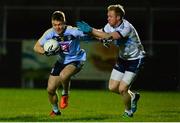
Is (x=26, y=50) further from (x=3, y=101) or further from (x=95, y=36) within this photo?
(x=95, y=36)

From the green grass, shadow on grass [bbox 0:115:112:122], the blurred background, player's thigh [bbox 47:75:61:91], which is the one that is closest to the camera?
shadow on grass [bbox 0:115:112:122]

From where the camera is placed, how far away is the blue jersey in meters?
14.4

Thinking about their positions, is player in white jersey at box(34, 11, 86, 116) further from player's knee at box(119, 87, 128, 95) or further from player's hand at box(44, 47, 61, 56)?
player's knee at box(119, 87, 128, 95)

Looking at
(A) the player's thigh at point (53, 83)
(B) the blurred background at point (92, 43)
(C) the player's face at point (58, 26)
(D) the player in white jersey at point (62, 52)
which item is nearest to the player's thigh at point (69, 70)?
(D) the player in white jersey at point (62, 52)

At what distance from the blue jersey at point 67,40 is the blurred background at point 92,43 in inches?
471

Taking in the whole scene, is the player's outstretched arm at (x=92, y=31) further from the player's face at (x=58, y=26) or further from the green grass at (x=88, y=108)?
A: the green grass at (x=88, y=108)

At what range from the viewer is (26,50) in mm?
27406

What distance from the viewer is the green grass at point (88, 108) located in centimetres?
1394

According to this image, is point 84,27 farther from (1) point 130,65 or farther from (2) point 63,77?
(2) point 63,77

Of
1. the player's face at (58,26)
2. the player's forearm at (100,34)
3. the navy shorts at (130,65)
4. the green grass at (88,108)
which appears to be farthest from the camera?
the player's face at (58,26)

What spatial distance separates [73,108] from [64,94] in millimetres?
2529

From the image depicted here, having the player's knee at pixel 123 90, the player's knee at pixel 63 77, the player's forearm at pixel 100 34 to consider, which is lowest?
the player's knee at pixel 123 90

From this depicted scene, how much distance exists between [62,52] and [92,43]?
42.5 feet

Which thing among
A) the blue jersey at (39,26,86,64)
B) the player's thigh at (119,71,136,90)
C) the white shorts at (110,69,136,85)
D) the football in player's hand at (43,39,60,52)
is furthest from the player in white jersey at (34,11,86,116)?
the player's thigh at (119,71,136,90)
